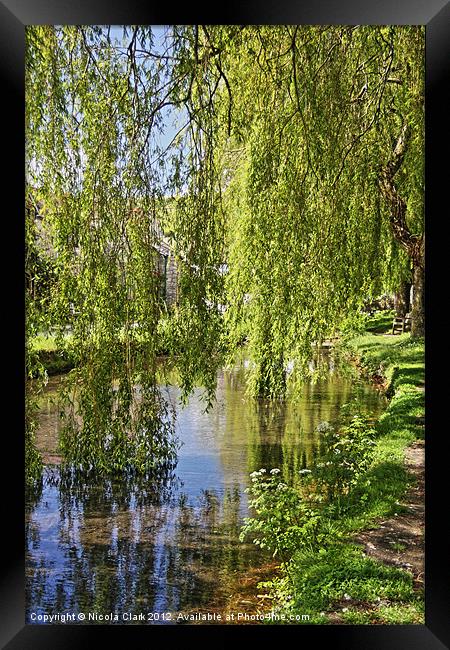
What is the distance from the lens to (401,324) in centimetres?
324

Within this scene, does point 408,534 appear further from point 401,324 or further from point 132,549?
point 132,549

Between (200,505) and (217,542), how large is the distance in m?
0.16

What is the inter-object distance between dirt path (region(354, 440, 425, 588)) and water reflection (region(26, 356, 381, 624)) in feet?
0.99

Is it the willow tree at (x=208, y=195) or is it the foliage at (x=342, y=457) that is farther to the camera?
the foliage at (x=342, y=457)

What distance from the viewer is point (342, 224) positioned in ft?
10.7

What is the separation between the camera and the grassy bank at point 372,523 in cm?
302

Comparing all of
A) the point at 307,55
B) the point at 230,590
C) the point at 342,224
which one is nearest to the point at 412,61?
the point at 307,55

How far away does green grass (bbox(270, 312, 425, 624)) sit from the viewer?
3.02 meters

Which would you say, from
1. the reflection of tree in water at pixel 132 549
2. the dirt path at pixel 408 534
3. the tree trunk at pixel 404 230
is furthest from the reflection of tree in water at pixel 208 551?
the tree trunk at pixel 404 230

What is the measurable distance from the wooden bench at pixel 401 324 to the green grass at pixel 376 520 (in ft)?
0.11

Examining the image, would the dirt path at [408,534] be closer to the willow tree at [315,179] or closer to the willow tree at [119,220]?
the willow tree at [315,179]

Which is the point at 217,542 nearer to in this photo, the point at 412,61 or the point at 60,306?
the point at 60,306
